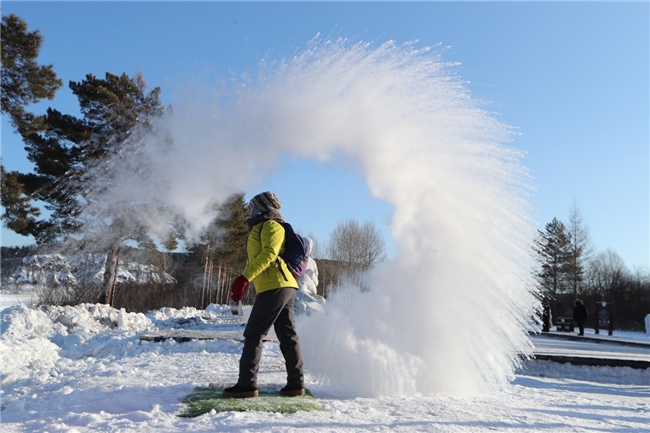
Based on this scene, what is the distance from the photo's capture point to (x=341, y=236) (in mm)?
41281

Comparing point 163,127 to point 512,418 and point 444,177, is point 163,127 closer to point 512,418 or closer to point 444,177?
point 444,177

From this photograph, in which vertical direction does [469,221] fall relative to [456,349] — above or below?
above

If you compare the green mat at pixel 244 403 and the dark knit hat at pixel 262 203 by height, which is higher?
the dark knit hat at pixel 262 203

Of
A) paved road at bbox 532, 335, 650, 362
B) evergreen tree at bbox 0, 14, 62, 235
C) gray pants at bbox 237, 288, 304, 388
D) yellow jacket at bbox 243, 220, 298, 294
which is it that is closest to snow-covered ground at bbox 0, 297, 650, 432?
gray pants at bbox 237, 288, 304, 388

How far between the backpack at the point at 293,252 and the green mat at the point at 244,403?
1202 millimetres

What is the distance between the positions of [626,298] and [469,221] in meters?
38.9

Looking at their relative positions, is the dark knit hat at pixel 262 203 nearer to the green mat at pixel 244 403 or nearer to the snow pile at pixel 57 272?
the green mat at pixel 244 403

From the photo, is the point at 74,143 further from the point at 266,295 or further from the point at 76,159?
the point at 266,295

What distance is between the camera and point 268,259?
5012 mm

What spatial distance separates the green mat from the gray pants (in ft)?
0.69

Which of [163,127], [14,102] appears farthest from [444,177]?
[14,102]

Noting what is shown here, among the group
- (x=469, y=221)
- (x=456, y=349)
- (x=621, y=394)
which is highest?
(x=469, y=221)

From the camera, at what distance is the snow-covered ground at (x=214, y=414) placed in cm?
404

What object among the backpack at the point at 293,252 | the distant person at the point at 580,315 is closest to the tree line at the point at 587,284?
the distant person at the point at 580,315
